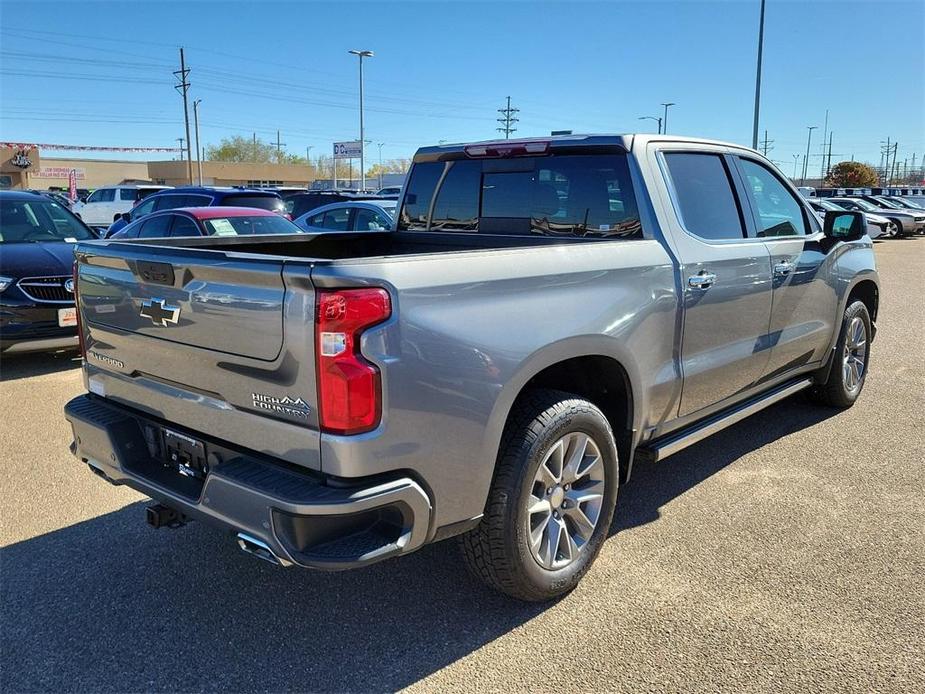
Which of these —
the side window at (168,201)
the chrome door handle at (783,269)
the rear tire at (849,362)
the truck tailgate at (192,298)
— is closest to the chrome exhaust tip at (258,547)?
the truck tailgate at (192,298)

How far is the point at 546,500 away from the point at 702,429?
134 cm

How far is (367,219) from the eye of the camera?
12039mm

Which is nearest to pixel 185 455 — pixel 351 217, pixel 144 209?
pixel 351 217

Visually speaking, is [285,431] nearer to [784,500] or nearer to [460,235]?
[460,235]

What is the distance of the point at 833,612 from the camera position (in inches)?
123

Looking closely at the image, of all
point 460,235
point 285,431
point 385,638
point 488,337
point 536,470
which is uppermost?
point 460,235

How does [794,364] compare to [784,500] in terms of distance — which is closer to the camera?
[784,500]

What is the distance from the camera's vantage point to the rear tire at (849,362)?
18.4ft

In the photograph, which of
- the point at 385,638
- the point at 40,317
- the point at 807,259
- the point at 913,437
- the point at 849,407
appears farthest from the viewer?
the point at 40,317

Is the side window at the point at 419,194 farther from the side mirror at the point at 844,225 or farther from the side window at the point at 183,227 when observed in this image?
the side window at the point at 183,227

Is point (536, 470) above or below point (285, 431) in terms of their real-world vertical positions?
below

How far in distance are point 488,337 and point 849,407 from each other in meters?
4.47

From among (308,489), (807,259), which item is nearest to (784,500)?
(807,259)

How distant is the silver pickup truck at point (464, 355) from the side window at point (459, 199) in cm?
1
